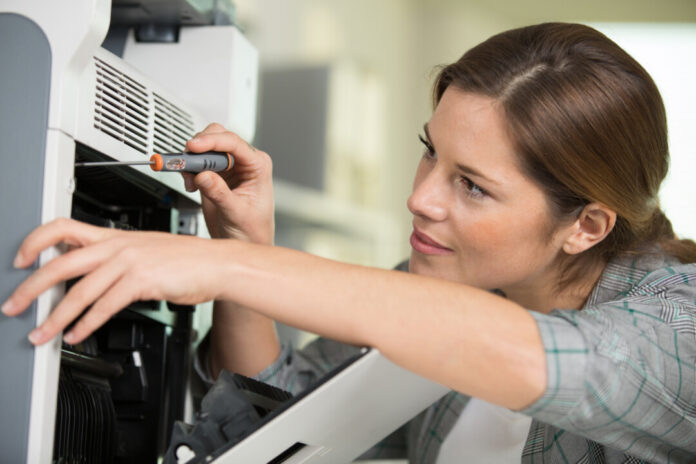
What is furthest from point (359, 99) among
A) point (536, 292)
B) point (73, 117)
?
point (73, 117)

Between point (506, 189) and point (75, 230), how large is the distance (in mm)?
542

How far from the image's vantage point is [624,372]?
2.41 feet

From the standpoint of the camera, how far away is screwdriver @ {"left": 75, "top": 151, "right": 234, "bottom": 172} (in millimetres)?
749

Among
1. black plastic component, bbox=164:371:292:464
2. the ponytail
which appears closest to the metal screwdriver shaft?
black plastic component, bbox=164:371:292:464

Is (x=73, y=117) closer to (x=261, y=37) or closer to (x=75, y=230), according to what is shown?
(x=75, y=230)

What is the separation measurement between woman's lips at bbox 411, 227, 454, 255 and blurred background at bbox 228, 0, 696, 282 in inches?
54.1

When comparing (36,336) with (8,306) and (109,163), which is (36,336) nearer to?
(8,306)

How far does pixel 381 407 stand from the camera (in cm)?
79

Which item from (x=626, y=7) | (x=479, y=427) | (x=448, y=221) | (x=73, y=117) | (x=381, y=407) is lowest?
(x=479, y=427)

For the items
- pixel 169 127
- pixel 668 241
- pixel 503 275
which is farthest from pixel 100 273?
pixel 668 241

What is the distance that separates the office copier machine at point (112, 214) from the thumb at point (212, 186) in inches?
2.1

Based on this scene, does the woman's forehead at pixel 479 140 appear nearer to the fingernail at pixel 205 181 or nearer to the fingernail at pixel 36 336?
the fingernail at pixel 205 181

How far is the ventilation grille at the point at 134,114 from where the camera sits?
2.44 feet

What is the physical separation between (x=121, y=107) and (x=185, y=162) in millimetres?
89
